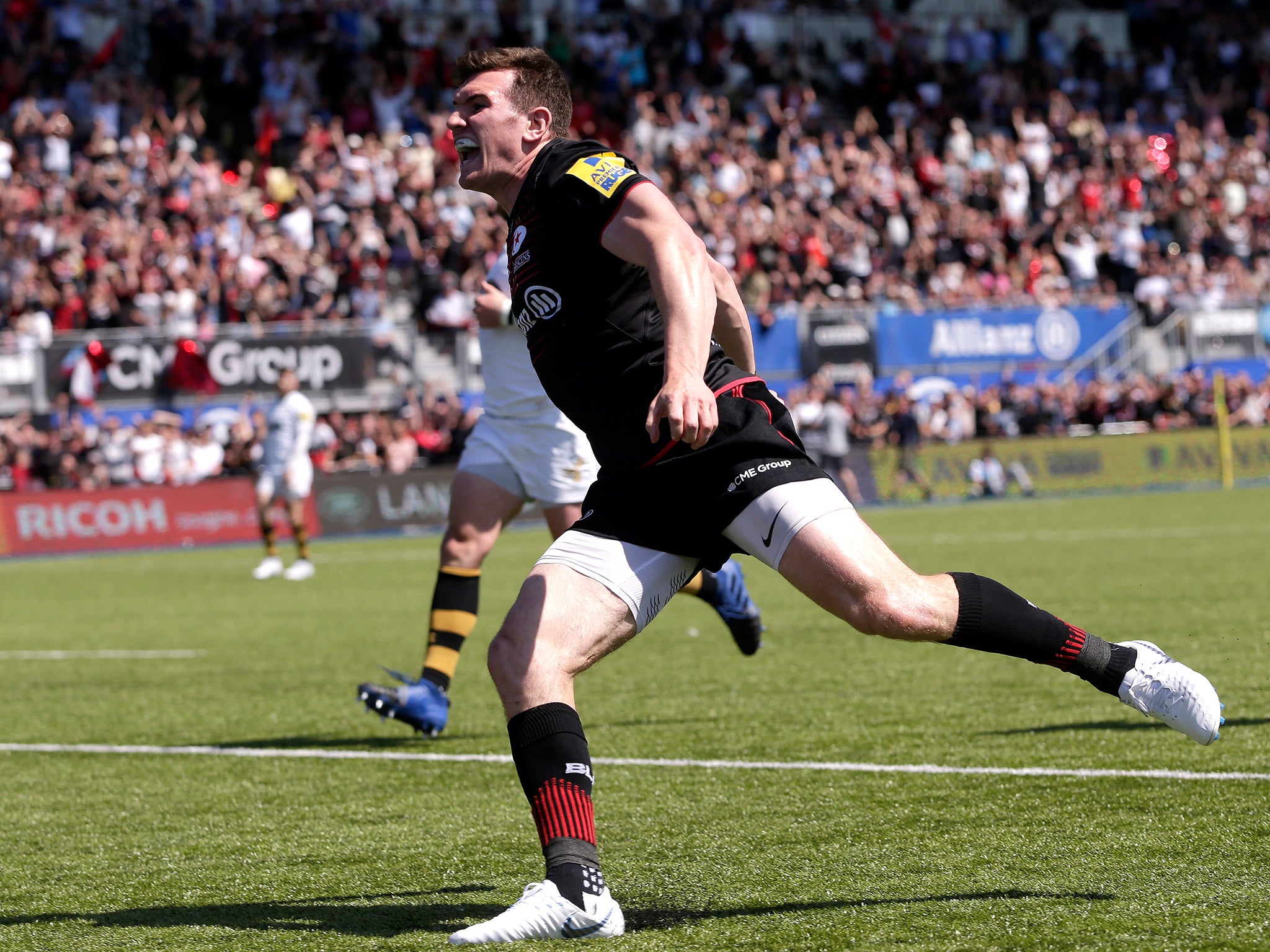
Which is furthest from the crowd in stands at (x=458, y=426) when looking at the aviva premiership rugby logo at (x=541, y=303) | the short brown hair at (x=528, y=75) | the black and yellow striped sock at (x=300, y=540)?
the aviva premiership rugby logo at (x=541, y=303)

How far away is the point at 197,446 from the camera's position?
22.8 m

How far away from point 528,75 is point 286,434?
1451 cm

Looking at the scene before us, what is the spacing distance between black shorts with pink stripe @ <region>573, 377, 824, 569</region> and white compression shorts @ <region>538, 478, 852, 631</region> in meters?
0.02

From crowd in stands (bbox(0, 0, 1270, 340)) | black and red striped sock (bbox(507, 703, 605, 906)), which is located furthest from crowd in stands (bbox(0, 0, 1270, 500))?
black and red striped sock (bbox(507, 703, 605, 906))

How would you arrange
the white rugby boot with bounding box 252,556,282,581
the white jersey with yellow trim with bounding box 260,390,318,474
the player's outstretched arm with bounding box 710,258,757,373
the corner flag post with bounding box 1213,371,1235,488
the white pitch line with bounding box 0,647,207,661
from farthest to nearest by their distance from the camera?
the corner flag post with bounding box 1213,371,1235,488
the white jersey with yellow trim with bounding box 260,390,318,474
the white rugby boot with bounding box 252,556,282,581
the white pitch line with bounding box 0,647,207,661
the player's outstretched arm with bounding box 710,258,757,373

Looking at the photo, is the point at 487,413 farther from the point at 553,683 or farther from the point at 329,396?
the point at 329,396

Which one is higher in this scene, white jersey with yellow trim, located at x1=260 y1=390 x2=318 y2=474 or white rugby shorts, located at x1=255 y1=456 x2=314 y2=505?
white jersey with yellow trim, located at x1=260 y1=390 x2=318 y2=474

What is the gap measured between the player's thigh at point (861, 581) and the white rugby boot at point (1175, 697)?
1.57 ft

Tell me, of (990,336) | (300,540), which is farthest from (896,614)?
(990,336)

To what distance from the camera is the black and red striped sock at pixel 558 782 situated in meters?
3.77

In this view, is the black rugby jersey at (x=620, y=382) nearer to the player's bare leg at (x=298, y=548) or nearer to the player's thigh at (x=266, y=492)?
the player's bare leg at (x=298, y=548)

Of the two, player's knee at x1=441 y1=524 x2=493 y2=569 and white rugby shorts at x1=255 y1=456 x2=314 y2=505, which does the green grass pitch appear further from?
white rugby shorts at x1=255 y1=456 x2=314 y2=505

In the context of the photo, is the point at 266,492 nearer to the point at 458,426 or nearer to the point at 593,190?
the point at 458,426

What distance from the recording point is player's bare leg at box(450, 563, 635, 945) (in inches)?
146
